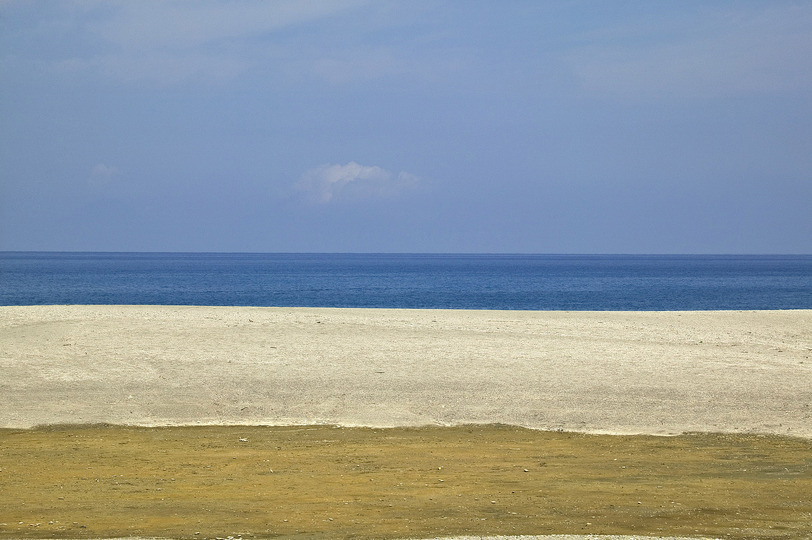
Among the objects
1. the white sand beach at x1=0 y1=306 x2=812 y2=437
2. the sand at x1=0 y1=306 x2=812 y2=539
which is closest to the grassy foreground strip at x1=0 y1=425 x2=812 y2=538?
the sand at x1=0 y1=306 x2=812 y2=539

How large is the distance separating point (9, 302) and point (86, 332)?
4813cm

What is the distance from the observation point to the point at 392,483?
34.2 feet

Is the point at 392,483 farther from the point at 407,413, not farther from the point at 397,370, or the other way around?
the point at 397,370

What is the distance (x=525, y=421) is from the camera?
14.4 meters

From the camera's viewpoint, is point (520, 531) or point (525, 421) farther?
point (525, 421)

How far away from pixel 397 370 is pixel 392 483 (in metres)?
7.71

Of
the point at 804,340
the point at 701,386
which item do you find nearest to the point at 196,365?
the point at 701,386

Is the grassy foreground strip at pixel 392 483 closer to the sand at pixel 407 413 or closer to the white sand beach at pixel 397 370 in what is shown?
the sand at pixel 407 413

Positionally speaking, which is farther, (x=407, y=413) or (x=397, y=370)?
(x=397, y=370)

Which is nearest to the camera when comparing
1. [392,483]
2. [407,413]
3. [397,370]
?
[392,483]

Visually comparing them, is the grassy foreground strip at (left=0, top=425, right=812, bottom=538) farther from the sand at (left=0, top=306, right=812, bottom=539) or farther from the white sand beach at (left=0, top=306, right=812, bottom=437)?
the white sand beach at (left=0, top=306, right=812, bottom=437)

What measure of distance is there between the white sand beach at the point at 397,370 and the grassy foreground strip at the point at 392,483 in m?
1.11

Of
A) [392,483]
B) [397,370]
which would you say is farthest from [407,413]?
[392,483]

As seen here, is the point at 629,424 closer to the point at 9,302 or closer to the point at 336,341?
the point at 336,341
